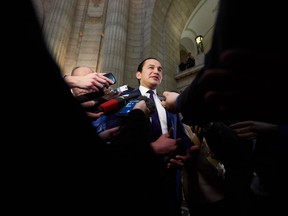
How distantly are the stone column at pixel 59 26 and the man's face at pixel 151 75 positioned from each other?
3.53 meters

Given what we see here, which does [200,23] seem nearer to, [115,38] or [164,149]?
[115,38]

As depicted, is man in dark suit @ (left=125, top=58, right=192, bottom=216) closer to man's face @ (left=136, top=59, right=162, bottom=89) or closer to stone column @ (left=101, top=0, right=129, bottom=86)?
man's face @ (left=136, top=59, right=162, bottom=89)


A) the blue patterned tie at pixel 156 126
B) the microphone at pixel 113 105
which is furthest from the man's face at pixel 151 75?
the microphone at pixel 113 105

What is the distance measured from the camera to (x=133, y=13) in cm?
636

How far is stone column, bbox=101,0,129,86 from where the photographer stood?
190 inches

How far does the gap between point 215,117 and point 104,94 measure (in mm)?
866

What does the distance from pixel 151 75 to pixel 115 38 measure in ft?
12.9

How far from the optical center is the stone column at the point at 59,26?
476cm

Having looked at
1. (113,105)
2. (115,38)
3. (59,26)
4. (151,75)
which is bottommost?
(113,105)

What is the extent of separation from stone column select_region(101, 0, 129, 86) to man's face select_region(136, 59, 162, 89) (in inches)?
109

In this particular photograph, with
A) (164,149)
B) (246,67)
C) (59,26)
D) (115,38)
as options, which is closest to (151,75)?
(164,149)

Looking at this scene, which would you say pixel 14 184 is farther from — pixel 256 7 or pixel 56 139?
pixel 256 7

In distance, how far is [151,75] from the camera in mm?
1896

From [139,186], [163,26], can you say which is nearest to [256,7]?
[139,186]
